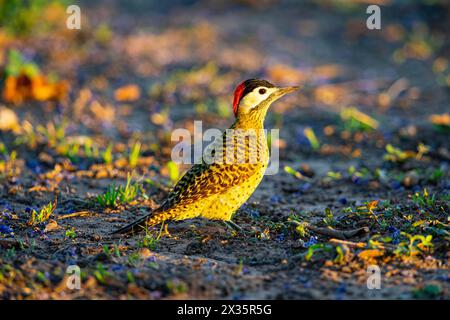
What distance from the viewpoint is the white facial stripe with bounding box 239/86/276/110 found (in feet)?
23.0

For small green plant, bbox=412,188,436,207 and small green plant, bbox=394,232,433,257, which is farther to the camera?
small green plant, bbox=412,188,436,207

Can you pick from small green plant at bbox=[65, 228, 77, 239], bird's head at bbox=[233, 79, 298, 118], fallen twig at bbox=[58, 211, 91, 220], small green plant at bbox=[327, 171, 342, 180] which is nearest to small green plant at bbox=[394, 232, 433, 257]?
bird's head at bbox=[233, 79, 298, 118]

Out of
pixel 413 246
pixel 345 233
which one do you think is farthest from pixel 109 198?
pixel 413 246

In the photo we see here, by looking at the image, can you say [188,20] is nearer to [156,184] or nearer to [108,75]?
[108,75]

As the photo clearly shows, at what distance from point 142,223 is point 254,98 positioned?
1673 mm

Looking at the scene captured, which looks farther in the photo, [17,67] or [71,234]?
[17,67]

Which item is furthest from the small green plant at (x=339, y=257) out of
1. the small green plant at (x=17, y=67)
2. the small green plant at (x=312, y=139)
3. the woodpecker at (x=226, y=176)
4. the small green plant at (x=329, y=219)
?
the small green plant at (x=17, y=67)

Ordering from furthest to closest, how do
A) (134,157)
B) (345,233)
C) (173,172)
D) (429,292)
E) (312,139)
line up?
(312,139) → (134,157) → (173,172) → (345,233) → (429,292)

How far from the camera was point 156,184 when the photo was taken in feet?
27.4

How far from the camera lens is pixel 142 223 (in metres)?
6.61

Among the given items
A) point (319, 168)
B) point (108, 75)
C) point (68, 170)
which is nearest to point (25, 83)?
point (108, 75)

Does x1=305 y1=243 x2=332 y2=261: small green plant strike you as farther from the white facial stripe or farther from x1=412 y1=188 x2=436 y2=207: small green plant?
the white facial stripe

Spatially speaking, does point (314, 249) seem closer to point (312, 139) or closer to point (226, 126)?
point (312, 139)

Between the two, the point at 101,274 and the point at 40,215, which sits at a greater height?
the point at 40,215
